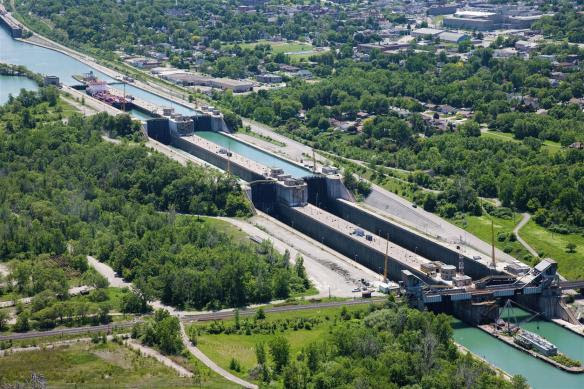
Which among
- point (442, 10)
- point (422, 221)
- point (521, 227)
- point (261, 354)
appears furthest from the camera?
point (442, 10)

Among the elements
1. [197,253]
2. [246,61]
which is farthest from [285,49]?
[197,253]

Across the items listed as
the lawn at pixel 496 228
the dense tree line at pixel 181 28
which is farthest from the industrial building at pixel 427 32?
the lawn at pixel 496 228

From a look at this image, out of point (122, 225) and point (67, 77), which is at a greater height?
point (122, 225)

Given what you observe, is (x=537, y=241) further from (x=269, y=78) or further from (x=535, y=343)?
(x=269, y=78)

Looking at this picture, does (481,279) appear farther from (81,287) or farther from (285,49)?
(285,49)

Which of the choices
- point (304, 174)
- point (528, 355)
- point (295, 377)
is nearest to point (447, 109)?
point (304, 174)

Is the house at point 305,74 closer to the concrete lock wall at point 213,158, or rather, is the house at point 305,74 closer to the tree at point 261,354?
the concrete lock wall at point 213,158

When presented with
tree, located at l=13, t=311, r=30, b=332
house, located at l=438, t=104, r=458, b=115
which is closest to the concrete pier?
tree, located at l=13, t=311, r=30, b=332
